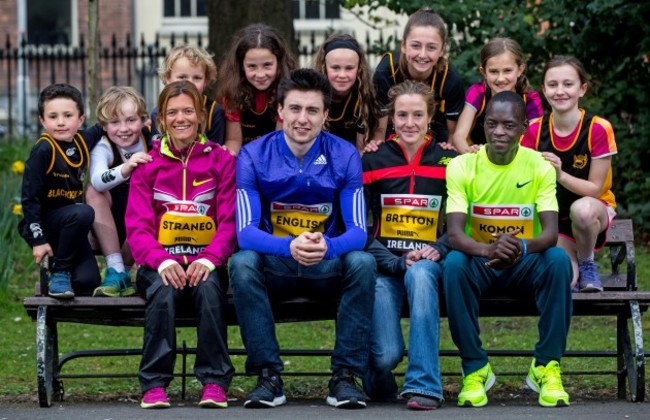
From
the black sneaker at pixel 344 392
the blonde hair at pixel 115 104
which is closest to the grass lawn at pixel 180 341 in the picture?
the black sneaker at pixel 344 392

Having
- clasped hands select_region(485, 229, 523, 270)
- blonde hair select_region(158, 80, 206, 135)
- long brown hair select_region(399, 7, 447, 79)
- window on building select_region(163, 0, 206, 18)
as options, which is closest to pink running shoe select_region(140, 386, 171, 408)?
blonde hair select_region(158, 80, 206, 135)

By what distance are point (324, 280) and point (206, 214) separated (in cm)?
71

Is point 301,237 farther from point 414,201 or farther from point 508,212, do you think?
point 508,212

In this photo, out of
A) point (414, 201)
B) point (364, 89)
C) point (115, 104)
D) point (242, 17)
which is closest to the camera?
point (414, 201)

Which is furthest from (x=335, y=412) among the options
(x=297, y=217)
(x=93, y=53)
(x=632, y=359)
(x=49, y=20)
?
(x=49, y=20)

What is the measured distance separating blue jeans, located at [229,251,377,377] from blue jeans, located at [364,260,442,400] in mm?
115

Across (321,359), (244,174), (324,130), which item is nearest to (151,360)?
(244,174)

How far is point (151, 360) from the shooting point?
691 centimetres

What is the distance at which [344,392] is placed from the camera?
22.7 ft

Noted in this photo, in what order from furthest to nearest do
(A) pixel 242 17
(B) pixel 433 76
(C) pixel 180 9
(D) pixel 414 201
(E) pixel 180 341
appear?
(C) pixel 180 9
(A) pixel 242 17
(E) pixel 180 341
(B) pixel 433 76
(D) pixel 414 201

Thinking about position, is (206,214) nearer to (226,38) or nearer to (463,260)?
(463,260)

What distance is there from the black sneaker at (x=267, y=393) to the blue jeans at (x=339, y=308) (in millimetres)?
44

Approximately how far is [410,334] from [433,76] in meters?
1.71

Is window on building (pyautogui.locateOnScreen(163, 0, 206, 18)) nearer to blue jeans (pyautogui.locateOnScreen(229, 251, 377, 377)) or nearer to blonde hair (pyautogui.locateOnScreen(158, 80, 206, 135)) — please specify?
blonde hair (pyautogui.locateOnScreen(158, 80, 206, 135))
